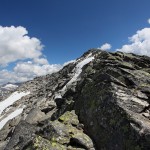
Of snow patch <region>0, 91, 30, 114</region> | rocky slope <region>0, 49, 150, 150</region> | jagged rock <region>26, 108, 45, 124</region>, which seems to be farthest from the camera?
snow patch <region>0, 91, 30, 114</region>

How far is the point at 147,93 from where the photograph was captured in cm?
2094

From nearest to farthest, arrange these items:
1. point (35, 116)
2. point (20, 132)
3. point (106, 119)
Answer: point (106, 119), point (20, 132), point (35, 116)

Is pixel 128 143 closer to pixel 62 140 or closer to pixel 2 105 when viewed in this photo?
pixel 62 140

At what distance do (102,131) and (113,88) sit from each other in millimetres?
3715

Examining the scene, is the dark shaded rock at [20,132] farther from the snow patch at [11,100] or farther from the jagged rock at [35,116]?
the snow patch at [11,100]

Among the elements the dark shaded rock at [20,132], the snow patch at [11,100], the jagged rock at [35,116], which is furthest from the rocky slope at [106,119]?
the snow patch at [11,100]

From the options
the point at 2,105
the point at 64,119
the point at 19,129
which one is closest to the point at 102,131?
the point at 64,119

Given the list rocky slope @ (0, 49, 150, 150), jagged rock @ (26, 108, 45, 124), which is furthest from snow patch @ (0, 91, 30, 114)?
rocky slope @ (0, 49, 150, 150)

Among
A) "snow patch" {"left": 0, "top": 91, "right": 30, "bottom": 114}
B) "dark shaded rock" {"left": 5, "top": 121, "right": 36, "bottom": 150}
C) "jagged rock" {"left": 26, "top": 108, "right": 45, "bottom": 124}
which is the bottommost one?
"dark shaded rock" {"left": 5, "top": 121, "right": 36, "bottom": 150}

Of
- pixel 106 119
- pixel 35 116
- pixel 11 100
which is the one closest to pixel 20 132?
pixel 35 116

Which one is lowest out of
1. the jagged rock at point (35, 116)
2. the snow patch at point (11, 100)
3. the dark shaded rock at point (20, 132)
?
the dark shaded rock at point (20, 132)

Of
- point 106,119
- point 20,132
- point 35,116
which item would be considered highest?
point 35,116

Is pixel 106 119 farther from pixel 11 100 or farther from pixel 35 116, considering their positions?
pixel 11 100

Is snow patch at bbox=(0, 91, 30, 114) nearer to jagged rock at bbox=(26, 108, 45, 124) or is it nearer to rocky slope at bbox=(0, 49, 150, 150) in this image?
jagged rock at bbox=(26, 108, 45, 124)
